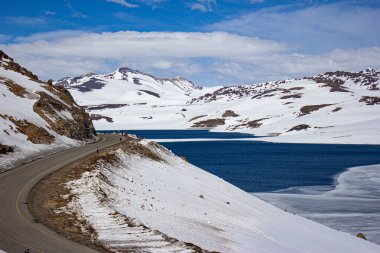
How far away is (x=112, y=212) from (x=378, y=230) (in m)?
23.3

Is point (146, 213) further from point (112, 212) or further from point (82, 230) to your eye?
point (82, 230)

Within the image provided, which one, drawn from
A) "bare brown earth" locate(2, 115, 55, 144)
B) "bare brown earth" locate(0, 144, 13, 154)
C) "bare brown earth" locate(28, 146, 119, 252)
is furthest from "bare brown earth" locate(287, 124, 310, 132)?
"bare brown earth" locate(28, 146, 119, 252)

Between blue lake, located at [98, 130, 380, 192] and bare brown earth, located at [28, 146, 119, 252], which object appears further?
blue lake, located at [98, 130, 380, 192]

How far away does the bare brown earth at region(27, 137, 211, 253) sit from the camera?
69.4 ft

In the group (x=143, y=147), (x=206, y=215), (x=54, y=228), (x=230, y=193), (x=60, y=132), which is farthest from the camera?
(x=60, y=132)

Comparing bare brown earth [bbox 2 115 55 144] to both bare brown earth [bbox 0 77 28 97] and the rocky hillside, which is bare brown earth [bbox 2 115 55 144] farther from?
bare brown earth [bbox 0 77 28 97]

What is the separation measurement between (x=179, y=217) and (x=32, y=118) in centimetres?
3598

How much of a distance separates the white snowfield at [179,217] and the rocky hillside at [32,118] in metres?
11.8

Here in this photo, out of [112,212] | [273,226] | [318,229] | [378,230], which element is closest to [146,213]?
[112,212]

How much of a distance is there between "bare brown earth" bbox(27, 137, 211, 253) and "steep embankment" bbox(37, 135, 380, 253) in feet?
0.32

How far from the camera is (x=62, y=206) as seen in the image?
2628cm

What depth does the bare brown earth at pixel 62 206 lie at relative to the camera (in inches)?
832

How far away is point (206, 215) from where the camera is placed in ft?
102

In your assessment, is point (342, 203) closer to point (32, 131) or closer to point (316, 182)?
point (316, 182)
